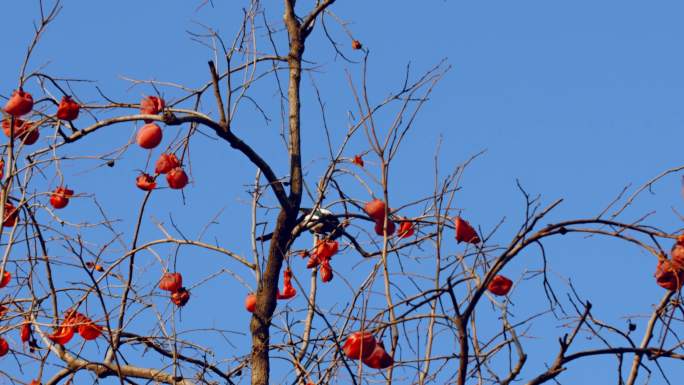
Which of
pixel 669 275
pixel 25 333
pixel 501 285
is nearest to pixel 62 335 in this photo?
pixel 25 333

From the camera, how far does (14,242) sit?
199 inches

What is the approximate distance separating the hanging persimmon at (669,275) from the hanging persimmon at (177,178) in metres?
2.54

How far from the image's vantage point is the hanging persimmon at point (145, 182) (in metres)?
5.78

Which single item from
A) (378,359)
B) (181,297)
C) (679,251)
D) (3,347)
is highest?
(181,297)

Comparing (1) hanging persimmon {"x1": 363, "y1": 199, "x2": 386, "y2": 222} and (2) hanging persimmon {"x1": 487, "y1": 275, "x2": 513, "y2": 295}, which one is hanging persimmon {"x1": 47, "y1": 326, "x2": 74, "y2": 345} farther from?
(2) hanging persimmon {"x1": 487, "y1": 275, "x2": 513, "y2": 295}

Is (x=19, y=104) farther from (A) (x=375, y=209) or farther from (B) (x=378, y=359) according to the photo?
(B) (x=378, y=359)

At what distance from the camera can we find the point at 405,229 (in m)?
5.49

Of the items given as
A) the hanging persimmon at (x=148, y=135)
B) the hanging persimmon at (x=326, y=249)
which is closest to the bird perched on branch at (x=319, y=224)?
the hanging persimmon at (x=326, y=249)

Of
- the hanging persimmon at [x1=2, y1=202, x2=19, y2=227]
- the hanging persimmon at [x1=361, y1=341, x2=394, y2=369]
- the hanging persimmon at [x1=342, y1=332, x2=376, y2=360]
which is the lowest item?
the hanging persimmon at [x1=361, y1=341, x2=394, y2=369]

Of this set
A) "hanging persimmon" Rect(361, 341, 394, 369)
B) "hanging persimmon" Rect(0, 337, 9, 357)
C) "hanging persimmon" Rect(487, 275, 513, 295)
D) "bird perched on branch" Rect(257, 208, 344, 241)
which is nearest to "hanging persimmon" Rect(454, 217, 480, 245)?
"hanging persimmon" Rect(487, 275, 513, 295)

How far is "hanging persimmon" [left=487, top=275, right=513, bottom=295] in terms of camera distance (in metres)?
4.88

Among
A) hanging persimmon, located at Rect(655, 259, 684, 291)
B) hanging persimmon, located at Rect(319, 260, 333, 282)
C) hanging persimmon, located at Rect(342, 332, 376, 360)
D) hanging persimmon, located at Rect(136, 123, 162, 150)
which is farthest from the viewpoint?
hanging persimmon, located at Rect(319, 260, 333, 282)

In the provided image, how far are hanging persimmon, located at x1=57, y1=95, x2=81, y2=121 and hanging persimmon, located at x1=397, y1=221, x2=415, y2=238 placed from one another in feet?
5.11

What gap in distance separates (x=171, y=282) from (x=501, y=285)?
1.70m
